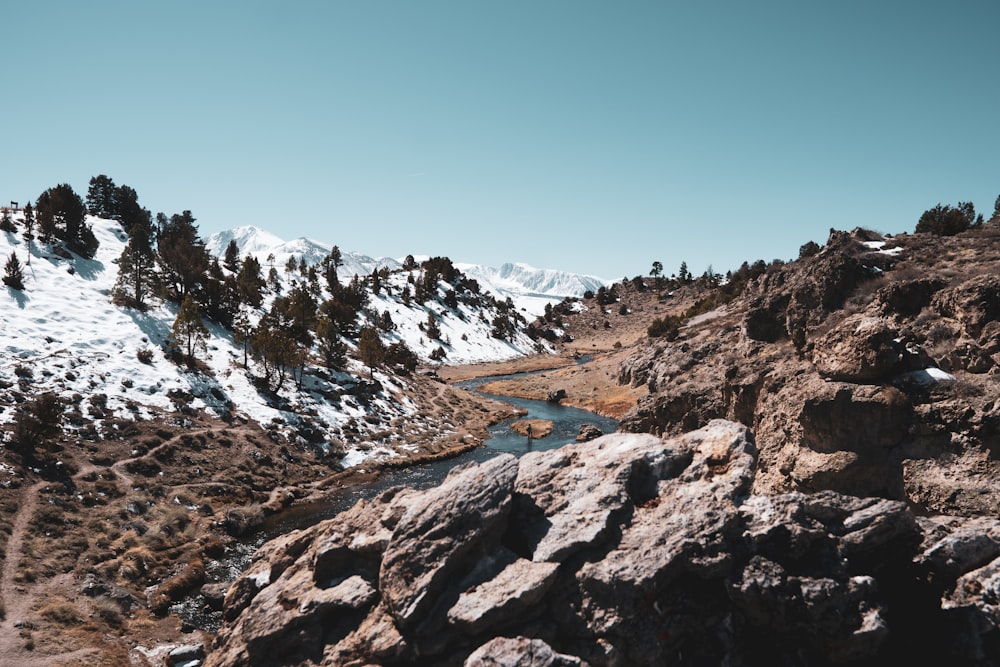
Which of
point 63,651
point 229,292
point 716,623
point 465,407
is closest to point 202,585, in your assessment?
point 63,651

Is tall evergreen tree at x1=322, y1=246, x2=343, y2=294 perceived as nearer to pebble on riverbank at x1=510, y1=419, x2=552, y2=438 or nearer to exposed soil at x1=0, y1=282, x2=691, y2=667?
pebble on riverbank at x1=510, y1=419, x2=552, y2=438

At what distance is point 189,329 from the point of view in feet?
180

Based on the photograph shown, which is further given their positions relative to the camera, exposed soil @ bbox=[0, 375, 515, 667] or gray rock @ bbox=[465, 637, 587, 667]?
exposed soil @ bbox=[0, 375, 515, 667]

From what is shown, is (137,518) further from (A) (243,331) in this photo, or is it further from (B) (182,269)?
(B) (182,269)

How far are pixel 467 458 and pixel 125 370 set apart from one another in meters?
38.1

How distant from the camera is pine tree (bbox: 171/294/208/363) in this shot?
178 feet

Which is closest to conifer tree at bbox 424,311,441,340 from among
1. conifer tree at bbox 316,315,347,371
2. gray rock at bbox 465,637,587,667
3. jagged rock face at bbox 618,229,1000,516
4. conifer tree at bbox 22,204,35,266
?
conifer tree at bbox 316,315,347,371

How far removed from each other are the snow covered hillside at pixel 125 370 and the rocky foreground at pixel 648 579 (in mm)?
35670

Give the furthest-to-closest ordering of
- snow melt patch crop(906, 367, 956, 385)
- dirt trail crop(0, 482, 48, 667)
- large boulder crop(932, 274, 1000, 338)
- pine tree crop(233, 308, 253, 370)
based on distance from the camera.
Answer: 1. pine tree crop(233, 308, 253, 370)
2. large boulder crop(932, 274, 1000, 338)
3. snow melt patch crop(906, 367, 956, 385)
4. dirt trail crop(0, 482, 48, 667)

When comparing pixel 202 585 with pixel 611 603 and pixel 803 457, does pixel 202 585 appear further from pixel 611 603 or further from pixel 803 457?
pixel 803 457

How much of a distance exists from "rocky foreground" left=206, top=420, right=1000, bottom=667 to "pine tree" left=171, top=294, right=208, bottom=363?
44.9m

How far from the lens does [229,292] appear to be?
75938 mm

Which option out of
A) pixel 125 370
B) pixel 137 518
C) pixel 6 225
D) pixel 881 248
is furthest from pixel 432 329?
pixel 881 248

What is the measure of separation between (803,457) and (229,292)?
80.1 metres
